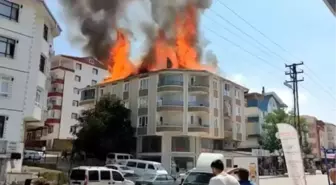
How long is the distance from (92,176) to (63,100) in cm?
4505

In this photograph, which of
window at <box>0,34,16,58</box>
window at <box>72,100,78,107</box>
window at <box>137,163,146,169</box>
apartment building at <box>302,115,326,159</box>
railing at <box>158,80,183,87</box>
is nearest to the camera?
window at <box>0,34,16,58</box>

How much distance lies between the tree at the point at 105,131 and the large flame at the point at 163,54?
9.68 m

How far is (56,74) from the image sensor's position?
63.0m

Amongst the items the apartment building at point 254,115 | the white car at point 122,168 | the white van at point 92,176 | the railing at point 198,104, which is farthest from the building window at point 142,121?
the white van at point 92,176

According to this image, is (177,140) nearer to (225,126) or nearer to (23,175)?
(225,126)

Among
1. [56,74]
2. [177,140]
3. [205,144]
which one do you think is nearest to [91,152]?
[177,140]

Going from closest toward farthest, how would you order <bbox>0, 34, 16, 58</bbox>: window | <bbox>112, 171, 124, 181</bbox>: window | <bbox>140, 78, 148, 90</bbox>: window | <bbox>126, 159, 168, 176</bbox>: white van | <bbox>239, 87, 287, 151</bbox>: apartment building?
<bbox>112, 171, 124, 181</bbox>: window
<bbox>0, 34, 16, 58</bbox>: window
<bbox>126, 159, 168, 176</bbox>: white van
<bbox>140, 78, 148, 90</bbox>: window
<bbox>239, 87, 287, 151</bbox>: apartment building

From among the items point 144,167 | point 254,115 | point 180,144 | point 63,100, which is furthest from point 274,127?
point 63,100

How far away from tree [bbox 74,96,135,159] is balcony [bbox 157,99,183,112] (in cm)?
475

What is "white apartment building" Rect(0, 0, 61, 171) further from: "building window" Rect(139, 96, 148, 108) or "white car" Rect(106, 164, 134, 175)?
"building window" Rect(139, 96, 148, 108)

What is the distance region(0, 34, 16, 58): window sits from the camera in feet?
83.7

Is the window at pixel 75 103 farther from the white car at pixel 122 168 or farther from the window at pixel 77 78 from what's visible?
the white car at pixel 122 168

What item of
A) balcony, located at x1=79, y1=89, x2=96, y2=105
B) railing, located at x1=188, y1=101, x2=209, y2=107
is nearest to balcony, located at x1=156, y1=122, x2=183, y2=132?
railing, located at x1=188, y1=101, x2=209, y2=107

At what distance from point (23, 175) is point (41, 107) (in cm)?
598
